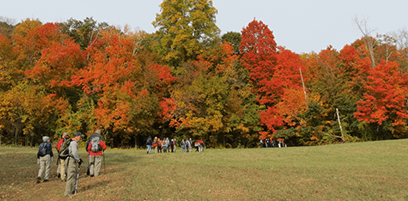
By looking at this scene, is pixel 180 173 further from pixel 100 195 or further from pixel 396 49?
pixel 396 49

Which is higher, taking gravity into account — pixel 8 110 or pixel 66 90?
pixel 66 90

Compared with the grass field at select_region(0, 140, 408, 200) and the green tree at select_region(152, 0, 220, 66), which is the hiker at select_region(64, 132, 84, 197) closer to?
the grass field at select_region(0, 140, 408, 200)

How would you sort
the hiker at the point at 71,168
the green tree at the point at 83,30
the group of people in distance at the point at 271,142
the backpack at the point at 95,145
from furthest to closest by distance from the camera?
the green tree at the point at 83,30, the group of people in distance at the point at 271,142, the backpack at the point at 95,145, the hiker at the point at 71,168

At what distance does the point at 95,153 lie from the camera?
12.0m

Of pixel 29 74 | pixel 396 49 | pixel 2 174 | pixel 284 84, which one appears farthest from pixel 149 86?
pixel 396 49

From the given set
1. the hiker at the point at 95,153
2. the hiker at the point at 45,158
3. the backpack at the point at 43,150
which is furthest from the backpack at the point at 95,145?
the backpack at the point at 43,150

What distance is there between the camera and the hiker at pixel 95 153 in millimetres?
11969

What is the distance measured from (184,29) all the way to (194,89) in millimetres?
9573

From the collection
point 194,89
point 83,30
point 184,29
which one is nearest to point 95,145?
point 194,89

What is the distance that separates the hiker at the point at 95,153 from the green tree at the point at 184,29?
27765 mm

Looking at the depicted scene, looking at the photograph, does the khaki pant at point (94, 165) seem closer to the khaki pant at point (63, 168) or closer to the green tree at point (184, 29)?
the khaki pant at point (63, 168)

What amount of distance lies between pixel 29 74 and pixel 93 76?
8.83m

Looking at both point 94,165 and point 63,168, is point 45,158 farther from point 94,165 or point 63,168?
point 94,165

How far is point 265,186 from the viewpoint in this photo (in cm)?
1045
